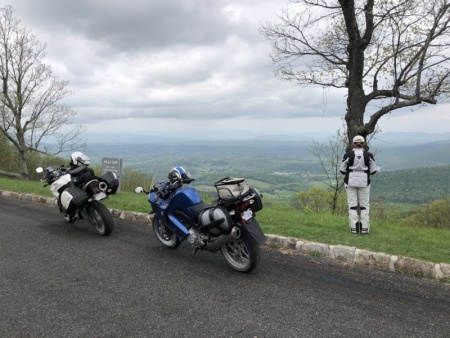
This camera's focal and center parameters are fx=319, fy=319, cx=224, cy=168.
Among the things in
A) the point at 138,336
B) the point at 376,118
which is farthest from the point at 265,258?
the point at 376,118

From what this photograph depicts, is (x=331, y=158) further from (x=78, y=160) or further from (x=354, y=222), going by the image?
(x=78, y=160)

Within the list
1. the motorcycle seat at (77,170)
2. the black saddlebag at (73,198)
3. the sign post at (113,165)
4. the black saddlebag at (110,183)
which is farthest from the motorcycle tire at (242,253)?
the sign post at (113,165)

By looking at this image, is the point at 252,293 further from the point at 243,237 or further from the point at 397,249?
the point at 397,249

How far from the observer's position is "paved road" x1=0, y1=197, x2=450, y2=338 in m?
3.28

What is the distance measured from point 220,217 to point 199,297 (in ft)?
3.58

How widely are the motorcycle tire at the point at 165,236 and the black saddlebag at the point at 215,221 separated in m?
1.26

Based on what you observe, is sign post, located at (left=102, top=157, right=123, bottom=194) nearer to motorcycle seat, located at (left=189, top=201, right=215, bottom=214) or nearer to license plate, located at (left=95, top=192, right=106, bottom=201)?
license plate, located at (left=95, top=192, right=106, bottom=201)

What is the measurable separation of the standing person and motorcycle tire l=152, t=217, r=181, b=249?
369cm

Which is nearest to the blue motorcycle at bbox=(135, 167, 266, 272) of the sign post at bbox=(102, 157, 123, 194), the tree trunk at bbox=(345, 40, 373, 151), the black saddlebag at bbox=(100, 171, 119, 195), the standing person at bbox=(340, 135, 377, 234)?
the black saddlebag at bbox=(100, 171, 119, 195)

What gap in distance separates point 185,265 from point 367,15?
1004 centimetres

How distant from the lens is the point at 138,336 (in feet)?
10.3

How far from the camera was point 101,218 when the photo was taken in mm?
6762

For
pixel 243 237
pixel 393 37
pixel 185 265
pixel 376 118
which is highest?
pixel 393 37

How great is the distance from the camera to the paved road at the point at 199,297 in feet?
10.7
